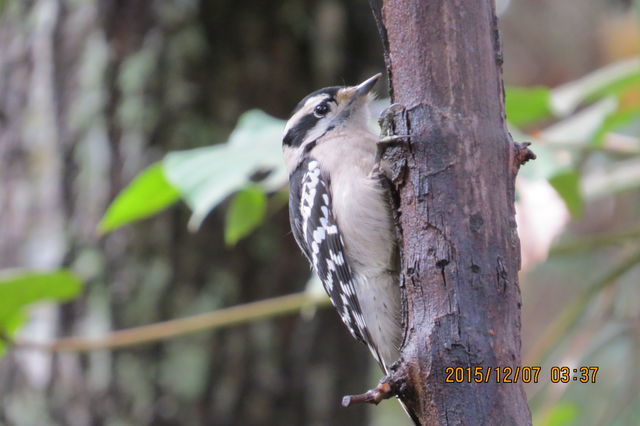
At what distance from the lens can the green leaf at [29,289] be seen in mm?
3477

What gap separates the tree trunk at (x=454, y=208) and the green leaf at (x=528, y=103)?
1.19 meters

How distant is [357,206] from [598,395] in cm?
261

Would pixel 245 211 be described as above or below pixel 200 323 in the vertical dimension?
above

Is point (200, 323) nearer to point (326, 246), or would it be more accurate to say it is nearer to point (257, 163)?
point (326, 246)

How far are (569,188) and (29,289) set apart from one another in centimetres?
226

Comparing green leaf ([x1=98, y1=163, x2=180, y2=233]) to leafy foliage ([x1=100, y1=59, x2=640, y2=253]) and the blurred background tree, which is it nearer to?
leafy foliage ([x1=100, y1=59, x2=640, y2=253])

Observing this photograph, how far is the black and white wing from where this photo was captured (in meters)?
3.38

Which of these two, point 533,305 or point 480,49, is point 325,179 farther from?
point 533,305

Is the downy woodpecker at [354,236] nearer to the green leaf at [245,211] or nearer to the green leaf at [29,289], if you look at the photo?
the green leaf at [245,211]

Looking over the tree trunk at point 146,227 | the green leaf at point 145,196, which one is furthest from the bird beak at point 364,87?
the green leaf at point 145,196

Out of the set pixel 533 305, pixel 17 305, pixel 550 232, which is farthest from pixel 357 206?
pixel 533 305

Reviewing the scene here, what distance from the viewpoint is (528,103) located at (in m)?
3.38

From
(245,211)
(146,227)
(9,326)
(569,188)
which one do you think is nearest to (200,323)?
(245,211)

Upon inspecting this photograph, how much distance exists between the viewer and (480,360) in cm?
196
